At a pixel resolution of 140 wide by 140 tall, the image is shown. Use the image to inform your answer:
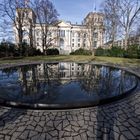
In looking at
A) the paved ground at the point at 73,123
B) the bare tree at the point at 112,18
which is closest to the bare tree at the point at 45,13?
the bare tree at the point at 112,18

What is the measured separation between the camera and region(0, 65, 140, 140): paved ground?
10.3 ft

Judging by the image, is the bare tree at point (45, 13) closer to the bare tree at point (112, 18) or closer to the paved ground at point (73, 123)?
the bare tree at point (112, 18)

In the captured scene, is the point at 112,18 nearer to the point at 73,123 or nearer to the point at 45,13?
the point at 45,13

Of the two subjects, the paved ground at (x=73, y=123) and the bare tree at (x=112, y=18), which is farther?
the bare tree at (x=112, y=18)

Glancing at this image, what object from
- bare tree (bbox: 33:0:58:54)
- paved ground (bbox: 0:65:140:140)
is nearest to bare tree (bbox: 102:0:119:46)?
bare tree (bbox: 33:0:58:54)

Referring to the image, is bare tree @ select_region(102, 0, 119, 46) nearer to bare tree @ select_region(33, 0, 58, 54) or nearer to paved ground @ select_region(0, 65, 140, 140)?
bare tree @ select_region(33, 0, 58, 54)

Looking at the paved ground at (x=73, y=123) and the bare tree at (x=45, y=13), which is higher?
the bare tree at (x=45, y=13)

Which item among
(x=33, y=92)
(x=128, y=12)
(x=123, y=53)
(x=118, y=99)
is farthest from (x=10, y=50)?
(x=118, y=99)

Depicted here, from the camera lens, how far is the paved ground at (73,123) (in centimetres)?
315

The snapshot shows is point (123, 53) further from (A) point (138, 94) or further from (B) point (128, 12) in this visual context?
(A) point (138, 94)

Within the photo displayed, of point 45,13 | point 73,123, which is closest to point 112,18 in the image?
point 45,13

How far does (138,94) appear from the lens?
5.95 m

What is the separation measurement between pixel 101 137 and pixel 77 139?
51cm

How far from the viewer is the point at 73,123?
11.9 ft
